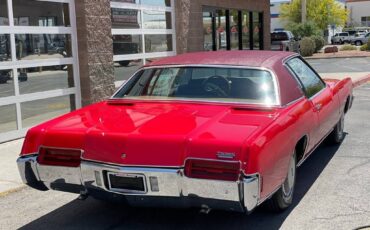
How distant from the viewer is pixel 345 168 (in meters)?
6.14

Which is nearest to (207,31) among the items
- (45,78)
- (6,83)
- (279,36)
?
(45,78)

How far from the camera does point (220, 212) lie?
4.69 m

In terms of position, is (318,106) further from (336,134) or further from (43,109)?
(43,109)

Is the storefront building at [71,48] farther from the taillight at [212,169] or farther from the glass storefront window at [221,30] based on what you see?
the taillight at [212,169]

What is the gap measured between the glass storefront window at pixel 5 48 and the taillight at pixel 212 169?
5.53 metres

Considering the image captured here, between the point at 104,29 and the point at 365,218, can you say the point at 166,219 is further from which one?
the point at 104,29

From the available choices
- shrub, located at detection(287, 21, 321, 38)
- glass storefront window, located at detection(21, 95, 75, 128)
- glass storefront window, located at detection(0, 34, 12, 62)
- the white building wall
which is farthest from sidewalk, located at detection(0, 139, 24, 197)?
the white building wall

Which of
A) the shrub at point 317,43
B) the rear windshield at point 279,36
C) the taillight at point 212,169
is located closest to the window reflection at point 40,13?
the taillight at point 212,169

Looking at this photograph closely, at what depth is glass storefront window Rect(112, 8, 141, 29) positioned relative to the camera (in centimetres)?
1108

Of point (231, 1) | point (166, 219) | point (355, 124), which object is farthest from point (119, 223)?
point (231, 1)

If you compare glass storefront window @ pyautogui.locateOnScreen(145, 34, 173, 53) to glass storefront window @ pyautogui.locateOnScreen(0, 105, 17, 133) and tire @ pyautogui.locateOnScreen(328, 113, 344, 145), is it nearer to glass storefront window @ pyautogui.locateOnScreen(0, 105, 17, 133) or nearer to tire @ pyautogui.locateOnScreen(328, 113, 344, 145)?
glass storefront window @ pyautogui.locateOnScreen(0, 105, 17, 133)

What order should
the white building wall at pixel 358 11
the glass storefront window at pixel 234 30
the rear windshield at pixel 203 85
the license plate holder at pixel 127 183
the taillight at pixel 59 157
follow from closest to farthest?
the license plate holder at pixel 127 183 → the taillight at pixel 59 157 → the rear windshield at pixel 203 85 → the glass storefront window at pixel 234 30 → the white building wall at pixel 358 11

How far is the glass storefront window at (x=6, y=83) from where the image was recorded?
27.1 feet

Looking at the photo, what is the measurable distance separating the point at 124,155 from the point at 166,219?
960 mm
